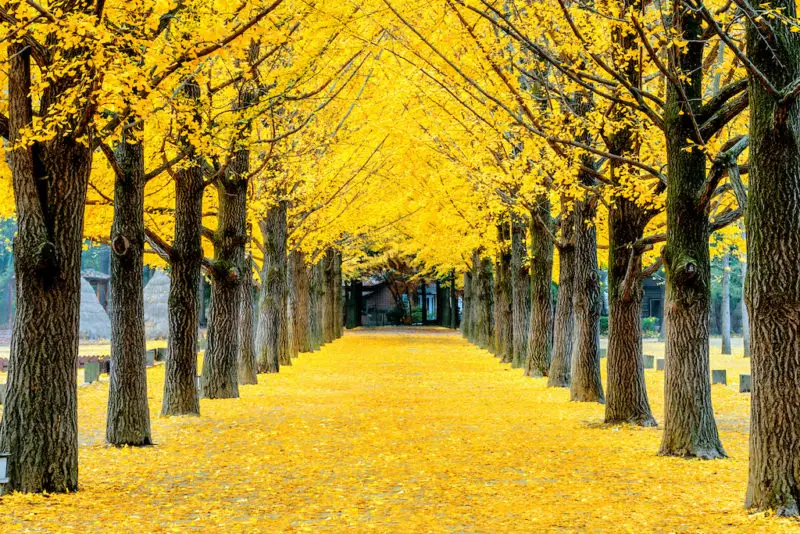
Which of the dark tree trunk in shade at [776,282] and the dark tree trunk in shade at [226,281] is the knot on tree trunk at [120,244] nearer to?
the dark tree trunk in shade at [226,281]

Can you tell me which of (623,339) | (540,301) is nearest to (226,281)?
(623,339)

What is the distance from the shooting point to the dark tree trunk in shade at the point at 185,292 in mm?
15555

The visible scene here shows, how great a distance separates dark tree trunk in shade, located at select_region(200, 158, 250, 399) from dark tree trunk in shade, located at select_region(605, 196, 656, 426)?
7374 millimetres

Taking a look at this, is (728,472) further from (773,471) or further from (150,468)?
(150,468)

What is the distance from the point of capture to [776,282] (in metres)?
7.94

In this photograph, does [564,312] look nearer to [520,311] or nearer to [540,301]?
[540,301]

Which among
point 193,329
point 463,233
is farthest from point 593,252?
point 463,233

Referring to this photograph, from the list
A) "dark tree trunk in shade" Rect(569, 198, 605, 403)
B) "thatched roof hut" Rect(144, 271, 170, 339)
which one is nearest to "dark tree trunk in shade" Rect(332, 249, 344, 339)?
"thatched roof hut" Rect(144, 271, 170, 339)

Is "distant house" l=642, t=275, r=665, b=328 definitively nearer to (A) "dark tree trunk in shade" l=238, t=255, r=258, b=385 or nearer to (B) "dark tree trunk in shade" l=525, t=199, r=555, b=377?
(B) "dark tree trunk in shade" l=525, t=199, r=555, b=377

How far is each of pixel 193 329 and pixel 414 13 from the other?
6316 millimetres

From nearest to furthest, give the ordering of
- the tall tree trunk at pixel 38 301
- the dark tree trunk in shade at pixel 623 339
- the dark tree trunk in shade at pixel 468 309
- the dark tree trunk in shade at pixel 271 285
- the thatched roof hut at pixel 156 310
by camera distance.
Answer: the tall tree trunk at pixel 38 301, the dark tree trunk in shade at pixel 623 339, the dark tree trunk in shade at pixel 271 285, the thatched roof hut at pixel 156 310, the dark tree trunk in shade at pixel 468 309

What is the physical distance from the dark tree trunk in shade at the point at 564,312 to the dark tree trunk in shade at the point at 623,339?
4746 mm

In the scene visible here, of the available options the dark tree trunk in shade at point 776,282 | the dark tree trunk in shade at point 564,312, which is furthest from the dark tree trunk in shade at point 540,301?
the dark tree trunk in shade at point 776,282

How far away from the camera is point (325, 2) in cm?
1427
